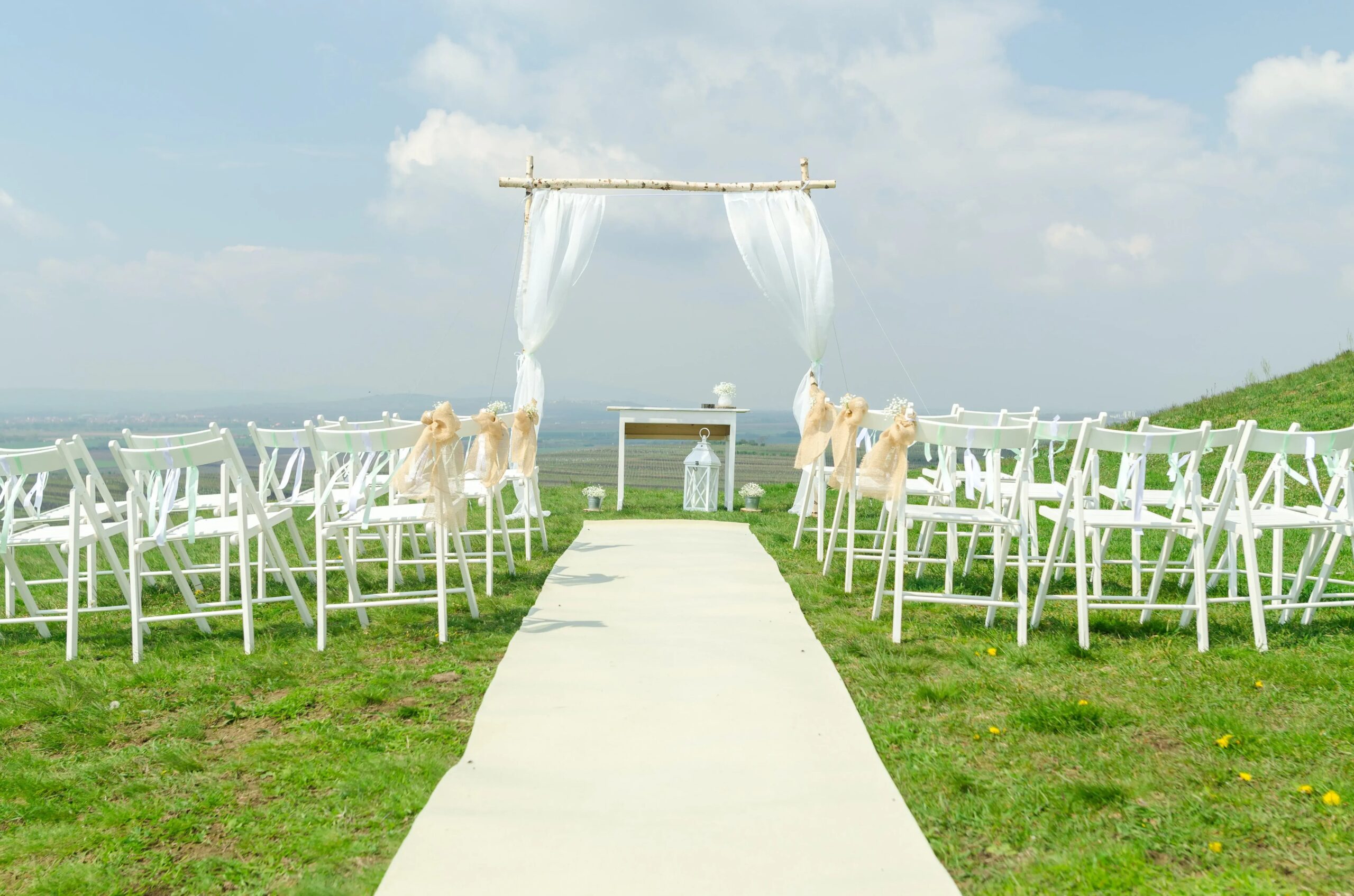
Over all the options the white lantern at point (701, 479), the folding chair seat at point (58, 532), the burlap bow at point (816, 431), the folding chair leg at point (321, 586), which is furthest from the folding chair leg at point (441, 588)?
the white lantern at point (701, 479)

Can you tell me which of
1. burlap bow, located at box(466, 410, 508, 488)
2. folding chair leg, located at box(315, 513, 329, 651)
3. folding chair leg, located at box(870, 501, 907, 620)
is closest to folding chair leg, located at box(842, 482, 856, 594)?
folding chair leg, located at box(870, 501, 907, 620)

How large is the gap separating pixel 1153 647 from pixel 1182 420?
9710 millimetres

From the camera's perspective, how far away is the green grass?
2137 millimetres

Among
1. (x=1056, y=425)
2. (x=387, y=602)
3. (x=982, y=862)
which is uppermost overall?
(x=1056, y=425)

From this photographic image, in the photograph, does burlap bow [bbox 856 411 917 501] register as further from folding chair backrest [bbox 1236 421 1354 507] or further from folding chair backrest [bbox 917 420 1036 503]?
folding chair backrest [bbox 1236 421 1354 507]

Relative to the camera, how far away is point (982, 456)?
10352 mm

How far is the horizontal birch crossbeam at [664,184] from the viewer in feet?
26.6

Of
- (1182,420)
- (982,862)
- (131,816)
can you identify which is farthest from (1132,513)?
(1182,420)

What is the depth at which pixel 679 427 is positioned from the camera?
8.88 meters

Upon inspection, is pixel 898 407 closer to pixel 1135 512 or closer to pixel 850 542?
pixel 850 542

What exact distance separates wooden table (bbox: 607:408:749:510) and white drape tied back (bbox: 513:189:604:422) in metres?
1.01

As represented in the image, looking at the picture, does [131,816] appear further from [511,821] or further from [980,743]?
[980,743]

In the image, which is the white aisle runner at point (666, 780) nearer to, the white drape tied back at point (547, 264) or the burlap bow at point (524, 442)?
the burlap bow at point (524, 442)

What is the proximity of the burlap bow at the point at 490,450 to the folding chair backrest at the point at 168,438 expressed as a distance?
4.00 ft
